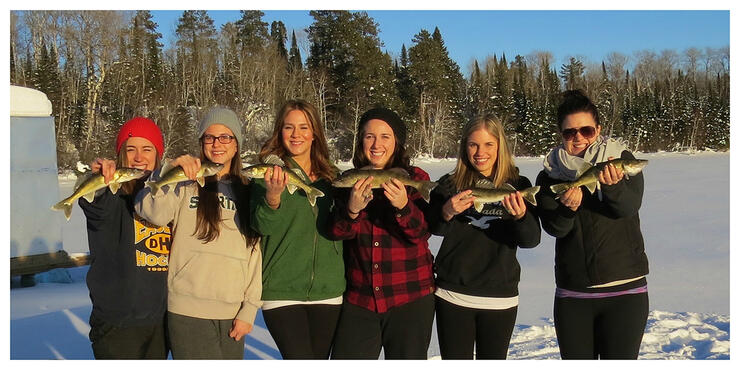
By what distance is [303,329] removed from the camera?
385 centimetres

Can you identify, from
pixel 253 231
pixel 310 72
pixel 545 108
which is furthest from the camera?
pixel 545 108

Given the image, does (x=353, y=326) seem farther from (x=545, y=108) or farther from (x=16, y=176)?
(x=545, y=108)

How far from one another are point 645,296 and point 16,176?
1091cm

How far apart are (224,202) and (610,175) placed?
283 cm

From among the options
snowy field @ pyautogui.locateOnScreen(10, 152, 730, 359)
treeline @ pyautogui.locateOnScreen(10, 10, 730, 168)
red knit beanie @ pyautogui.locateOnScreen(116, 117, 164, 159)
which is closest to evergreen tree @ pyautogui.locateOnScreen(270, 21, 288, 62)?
treeline @ pyautogui.locateOnScreen(10, 10, 730, 168)

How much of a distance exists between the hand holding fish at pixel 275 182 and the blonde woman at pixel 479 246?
1159 millimetres

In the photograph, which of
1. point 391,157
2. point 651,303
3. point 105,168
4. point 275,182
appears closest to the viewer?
point 275,182

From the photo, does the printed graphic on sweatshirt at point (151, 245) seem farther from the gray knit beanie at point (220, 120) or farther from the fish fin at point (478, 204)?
the fish fin at point (478, 204)

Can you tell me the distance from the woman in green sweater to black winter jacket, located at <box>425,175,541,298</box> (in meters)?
0.81

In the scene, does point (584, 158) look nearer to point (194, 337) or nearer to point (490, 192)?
point (490, 192)

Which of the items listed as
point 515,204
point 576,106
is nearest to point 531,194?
point 515,204

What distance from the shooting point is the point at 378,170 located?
3771 mm

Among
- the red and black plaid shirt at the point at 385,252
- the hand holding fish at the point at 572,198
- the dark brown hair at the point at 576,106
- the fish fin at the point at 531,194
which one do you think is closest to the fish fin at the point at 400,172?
the red and black plaid shirt at the point at 385,252
